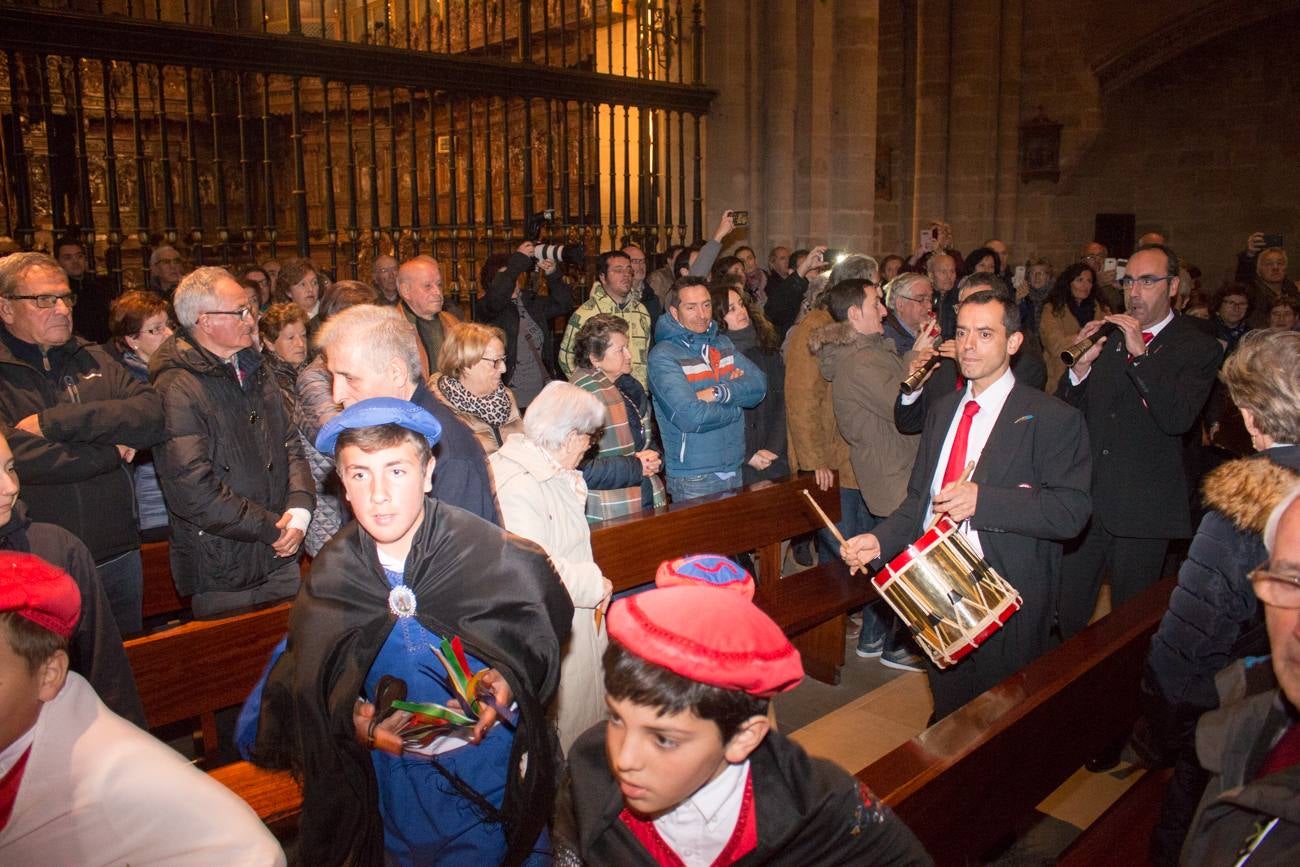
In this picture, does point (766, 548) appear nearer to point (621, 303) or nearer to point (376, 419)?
point (621, 303)

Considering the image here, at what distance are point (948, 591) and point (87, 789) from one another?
2.24 m

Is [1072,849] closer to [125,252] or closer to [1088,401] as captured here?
[1088,401]

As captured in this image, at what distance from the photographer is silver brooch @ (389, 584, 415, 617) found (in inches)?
82.0

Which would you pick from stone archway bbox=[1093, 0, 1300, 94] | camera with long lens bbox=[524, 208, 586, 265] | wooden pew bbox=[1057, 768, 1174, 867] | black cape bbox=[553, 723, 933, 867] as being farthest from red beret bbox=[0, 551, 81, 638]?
stone archway bbox=[1093, 0, 1300, 94]

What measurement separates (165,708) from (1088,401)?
3.71 metres

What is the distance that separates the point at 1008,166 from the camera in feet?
47.0

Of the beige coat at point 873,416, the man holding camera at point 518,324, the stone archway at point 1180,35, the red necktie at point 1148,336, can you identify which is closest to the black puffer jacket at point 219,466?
the beige coat at point 873,416

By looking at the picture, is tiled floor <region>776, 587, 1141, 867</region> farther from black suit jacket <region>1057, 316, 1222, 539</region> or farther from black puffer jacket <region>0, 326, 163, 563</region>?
black puffer jacket <region>0, 326, 163, 563</region>

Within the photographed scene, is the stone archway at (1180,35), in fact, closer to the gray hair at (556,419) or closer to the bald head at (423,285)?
the bald head at (423,285)

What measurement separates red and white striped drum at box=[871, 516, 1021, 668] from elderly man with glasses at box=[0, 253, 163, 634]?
2564 millimetres

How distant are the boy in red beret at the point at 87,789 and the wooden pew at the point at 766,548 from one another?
8.32ft

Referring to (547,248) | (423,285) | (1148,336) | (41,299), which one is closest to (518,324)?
(547,248)

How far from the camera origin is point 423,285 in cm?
544

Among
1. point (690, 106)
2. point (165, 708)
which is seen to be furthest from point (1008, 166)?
point (165, 708)
